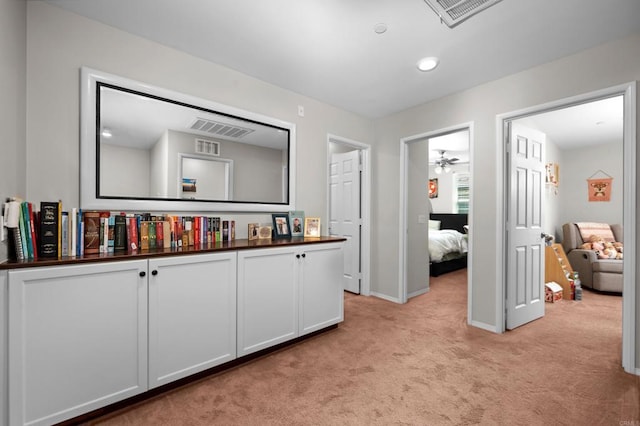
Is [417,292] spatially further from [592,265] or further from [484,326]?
[592,265]

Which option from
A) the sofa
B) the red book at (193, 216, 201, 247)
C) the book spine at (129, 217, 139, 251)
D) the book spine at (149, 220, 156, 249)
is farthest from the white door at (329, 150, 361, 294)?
the sofa

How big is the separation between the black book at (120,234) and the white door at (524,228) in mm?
3279

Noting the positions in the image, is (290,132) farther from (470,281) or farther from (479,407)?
(479,407)

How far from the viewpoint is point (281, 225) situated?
9.34 ft

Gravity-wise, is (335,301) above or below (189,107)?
below

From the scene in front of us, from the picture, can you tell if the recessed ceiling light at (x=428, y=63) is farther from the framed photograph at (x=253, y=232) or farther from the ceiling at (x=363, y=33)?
the framed photograph at (x=253, y=232)

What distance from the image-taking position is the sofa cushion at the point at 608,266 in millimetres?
4023

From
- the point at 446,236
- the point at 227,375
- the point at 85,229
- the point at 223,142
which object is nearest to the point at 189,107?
the point at 223,142

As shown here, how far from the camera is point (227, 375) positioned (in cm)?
200

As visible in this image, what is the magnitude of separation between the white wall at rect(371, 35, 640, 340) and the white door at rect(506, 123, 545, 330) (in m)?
0.17

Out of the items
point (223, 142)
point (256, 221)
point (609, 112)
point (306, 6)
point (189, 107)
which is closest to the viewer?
point (306, 6)

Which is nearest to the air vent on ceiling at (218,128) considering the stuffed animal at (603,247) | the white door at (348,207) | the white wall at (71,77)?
the white wall at (71,77)

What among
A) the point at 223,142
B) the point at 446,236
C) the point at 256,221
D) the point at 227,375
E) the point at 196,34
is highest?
the point at 196,34

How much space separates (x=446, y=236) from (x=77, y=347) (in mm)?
5313
